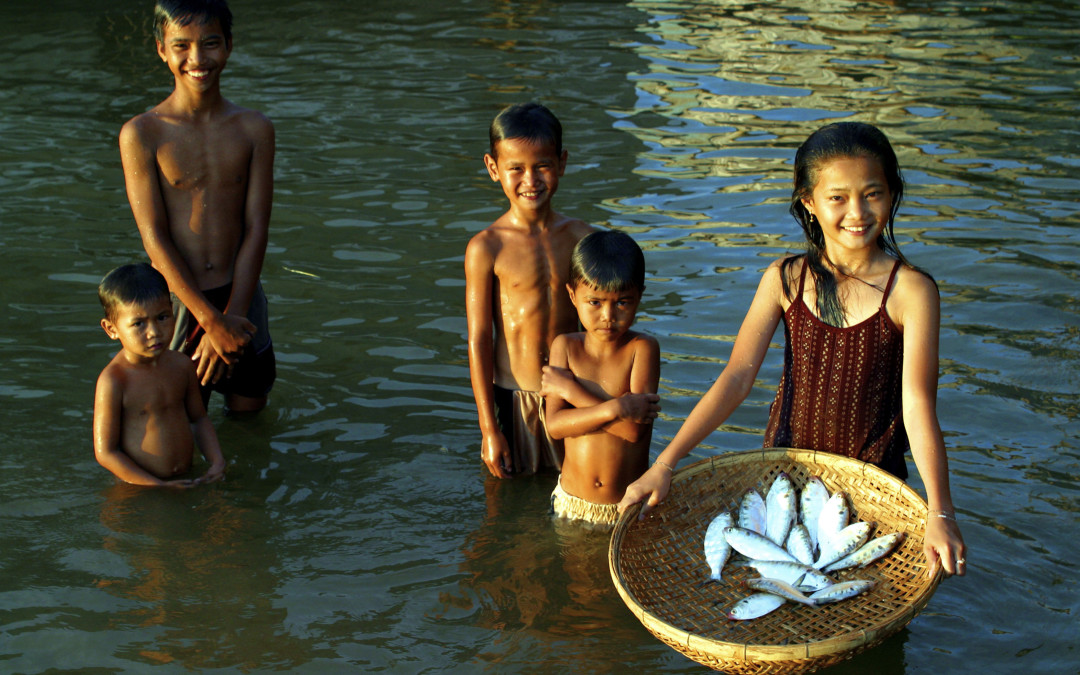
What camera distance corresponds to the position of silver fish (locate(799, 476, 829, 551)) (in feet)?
12.4

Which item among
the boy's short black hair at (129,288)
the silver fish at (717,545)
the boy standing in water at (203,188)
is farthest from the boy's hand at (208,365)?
the silver fish at (717,545)

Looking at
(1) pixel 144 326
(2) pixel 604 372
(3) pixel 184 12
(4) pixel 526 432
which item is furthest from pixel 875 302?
(3) pixel 184 12

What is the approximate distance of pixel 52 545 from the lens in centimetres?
439

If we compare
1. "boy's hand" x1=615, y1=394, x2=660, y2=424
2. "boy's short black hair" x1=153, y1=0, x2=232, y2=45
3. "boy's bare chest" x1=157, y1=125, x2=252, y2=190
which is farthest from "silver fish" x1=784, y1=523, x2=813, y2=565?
"boy's short black hair" x1=153, y1=0, x2=232, y2=45

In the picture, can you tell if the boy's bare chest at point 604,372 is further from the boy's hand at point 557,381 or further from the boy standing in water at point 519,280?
the boy standing in water at point 519,280

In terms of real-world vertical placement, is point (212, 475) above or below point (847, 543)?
below

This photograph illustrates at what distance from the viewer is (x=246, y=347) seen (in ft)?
16.9

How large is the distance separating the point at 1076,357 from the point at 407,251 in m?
4.33

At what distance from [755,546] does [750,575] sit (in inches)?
4.3

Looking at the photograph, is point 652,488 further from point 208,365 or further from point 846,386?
point 208,365

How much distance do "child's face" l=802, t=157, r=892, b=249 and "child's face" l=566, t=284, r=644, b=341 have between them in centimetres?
84

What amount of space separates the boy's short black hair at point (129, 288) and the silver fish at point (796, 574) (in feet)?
8.87

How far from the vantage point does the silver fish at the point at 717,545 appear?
3.71 meters

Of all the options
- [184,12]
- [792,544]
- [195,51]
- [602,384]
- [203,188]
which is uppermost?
[184,12]
